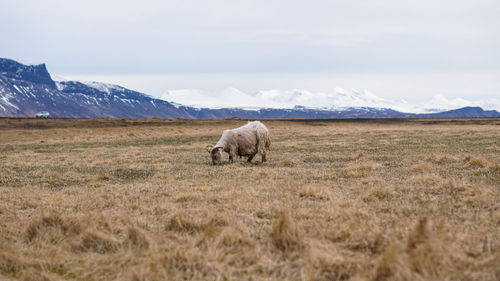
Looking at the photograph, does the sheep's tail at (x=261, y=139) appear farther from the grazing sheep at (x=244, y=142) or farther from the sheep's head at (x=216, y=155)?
the sheep's head at (x=216, y=155)

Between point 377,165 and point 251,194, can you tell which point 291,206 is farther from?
point 377,165

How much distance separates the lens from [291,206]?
955 centimetres

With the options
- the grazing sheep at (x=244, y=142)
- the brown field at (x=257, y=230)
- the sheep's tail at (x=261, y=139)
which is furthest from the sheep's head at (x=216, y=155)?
the brown field at (x=257, y=230)

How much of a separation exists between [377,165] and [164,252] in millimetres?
12231

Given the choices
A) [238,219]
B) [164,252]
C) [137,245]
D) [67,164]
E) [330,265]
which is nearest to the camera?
[330,265]

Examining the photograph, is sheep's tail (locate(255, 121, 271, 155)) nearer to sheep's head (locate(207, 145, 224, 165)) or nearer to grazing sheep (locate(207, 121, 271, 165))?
grazing sheep (locate(207, 121, 271, 165))

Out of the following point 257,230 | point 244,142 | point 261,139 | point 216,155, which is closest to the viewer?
point 257,230

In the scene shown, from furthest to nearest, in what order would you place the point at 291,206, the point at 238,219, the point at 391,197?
1. the point at 391,197
2. the point at 291,206
3. the point at 238,219

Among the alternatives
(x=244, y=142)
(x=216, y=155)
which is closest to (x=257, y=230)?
(x=216, y=155)

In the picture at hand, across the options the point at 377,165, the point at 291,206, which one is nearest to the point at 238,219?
the point at 291,206

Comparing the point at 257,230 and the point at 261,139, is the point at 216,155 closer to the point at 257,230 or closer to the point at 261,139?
the point at 261,139

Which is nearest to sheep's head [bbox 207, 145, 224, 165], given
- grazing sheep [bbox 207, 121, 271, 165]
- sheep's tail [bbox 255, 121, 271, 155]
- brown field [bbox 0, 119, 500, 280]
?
grazing sheep [bbox 207, 121, 271, 165]

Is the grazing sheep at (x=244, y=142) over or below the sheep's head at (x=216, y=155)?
over

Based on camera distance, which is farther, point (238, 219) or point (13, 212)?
point (13, 212)
